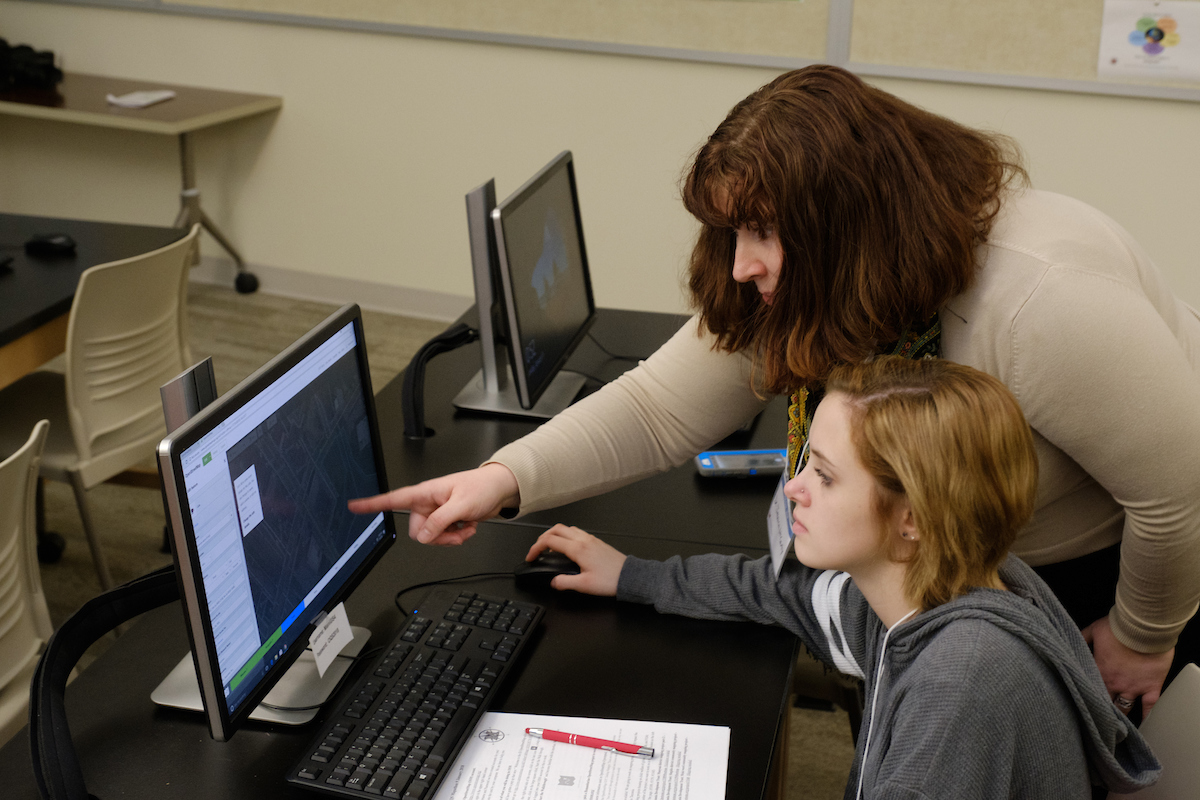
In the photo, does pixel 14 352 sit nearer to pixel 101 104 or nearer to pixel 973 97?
pixel 101 104

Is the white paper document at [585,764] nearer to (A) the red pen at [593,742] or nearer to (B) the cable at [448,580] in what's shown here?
(A) the red pen at [593,742]

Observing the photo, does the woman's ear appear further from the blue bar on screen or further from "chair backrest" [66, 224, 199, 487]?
"chair backrest" [66, 224, 199, 487]

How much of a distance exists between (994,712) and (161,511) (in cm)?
251

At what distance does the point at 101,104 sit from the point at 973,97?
3.05 metres

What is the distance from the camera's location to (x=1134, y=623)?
52.1 inches

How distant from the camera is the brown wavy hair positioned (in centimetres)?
115

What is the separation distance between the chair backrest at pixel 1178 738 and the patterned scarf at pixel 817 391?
454 mm

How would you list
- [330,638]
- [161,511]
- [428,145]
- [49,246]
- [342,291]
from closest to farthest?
[330,638] → [49,246] → [161,511] → [428,145] → [342,291]

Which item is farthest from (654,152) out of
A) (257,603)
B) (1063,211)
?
(257,603)

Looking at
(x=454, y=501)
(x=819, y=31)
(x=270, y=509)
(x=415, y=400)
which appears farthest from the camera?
(x=819, y=31)

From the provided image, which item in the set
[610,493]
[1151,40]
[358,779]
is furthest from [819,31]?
[358,779]

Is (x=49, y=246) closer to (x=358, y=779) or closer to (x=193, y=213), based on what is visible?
(x=193, y=213)

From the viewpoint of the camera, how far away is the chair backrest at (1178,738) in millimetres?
1145

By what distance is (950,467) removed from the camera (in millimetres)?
993
